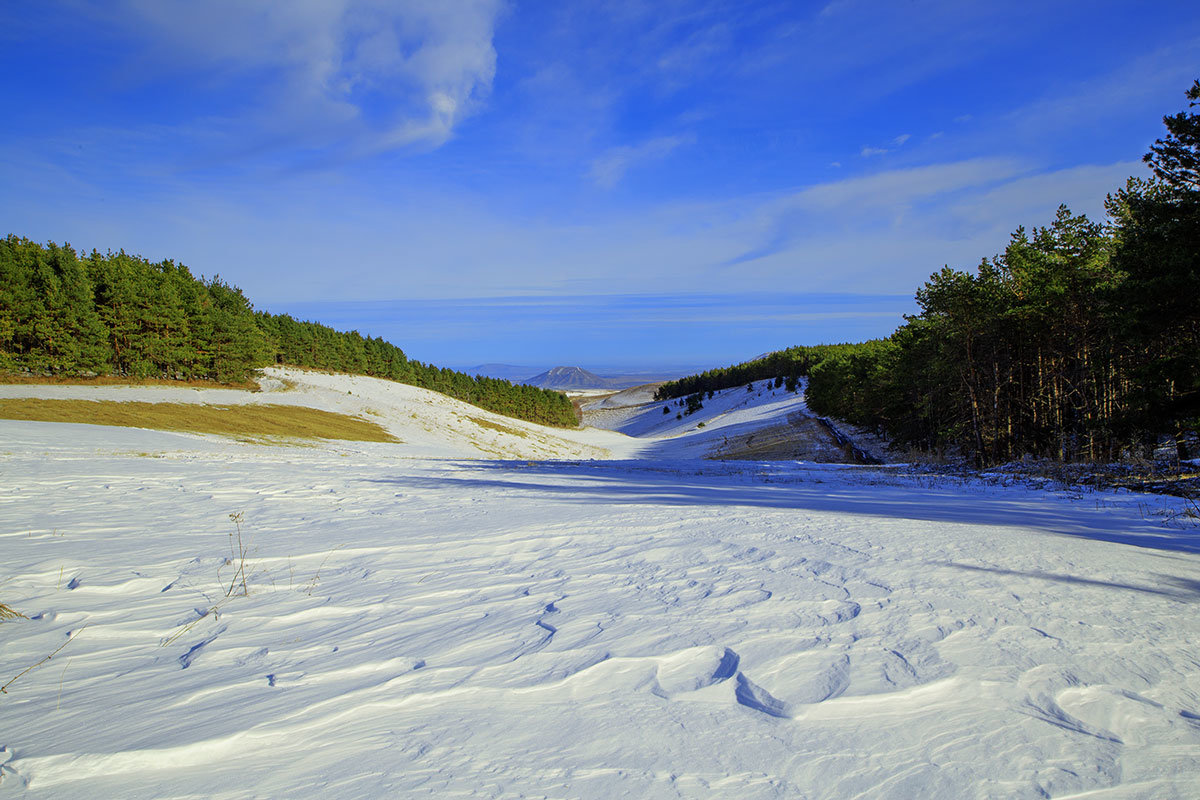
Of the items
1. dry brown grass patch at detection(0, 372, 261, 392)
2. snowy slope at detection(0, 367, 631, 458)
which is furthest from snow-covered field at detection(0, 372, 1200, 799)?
dry brown grass patch at detection(0, 372, 261, 392)

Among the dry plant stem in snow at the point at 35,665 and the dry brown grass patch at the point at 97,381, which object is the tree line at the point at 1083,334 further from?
the dry brown grass patch at the point at 97,381

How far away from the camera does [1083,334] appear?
1856 cm

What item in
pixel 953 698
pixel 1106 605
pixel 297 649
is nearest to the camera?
pixel 953 698

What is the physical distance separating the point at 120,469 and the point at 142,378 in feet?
101

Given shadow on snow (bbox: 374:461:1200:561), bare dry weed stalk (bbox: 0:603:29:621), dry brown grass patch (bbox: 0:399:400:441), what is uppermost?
dry brown grass patch (bbox: 0:399:400:441)

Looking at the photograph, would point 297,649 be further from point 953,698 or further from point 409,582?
point 953,698

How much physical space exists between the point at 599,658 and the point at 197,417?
3089 centimetres

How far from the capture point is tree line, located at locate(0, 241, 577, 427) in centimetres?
2953

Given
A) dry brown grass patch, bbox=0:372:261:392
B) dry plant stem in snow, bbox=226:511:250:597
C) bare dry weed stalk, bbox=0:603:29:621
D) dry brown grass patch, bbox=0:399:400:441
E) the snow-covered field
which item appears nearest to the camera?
the snow-covered field

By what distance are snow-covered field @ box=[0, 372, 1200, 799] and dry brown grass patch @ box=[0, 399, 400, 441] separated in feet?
70.3

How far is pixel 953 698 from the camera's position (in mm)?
2273

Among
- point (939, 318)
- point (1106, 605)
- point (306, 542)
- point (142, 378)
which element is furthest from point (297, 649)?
point (142, 378)

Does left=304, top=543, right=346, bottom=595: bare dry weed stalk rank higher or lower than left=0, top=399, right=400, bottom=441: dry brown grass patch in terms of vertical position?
lower

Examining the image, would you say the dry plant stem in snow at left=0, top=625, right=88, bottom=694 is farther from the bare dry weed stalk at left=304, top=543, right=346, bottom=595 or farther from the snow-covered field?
the bare dry weed stalk at left=304, top=543, right=346, bottom=595
